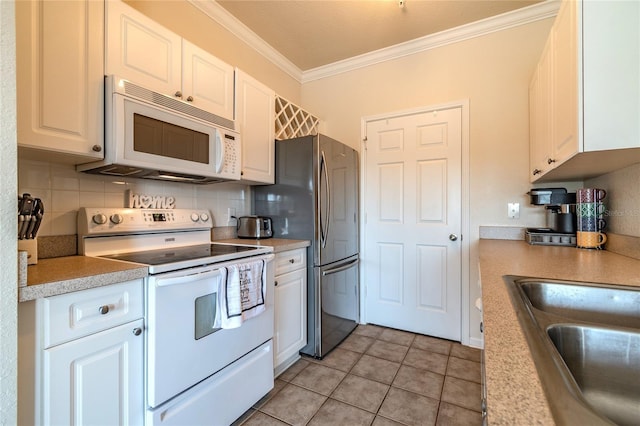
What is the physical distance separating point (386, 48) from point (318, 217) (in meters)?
1.80

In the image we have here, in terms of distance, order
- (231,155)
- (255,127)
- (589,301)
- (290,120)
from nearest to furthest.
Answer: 1. (589,301)
2. (231,155)
3. (255,127)
4. (290,120)

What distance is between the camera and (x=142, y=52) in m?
1.45

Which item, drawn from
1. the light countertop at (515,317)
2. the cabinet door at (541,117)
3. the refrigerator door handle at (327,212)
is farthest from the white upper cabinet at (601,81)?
the refrigerator door handle at (327,212)

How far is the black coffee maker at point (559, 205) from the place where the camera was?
74.8 inches

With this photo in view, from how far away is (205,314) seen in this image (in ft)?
4.47

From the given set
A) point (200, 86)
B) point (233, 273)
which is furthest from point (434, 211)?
point (200, 86)

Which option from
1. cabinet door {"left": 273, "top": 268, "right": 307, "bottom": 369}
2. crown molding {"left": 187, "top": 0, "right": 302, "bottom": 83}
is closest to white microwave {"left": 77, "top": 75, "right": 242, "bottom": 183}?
cabinet door {"left": 273, "top": 268, "right": 307, "bottom": 369}

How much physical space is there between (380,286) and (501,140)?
1647 millimetres

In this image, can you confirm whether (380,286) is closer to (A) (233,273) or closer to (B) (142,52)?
(A) (233,273)

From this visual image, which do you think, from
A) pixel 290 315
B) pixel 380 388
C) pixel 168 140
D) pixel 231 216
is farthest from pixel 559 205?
pixel 168 140

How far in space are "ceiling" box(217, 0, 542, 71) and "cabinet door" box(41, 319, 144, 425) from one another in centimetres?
229

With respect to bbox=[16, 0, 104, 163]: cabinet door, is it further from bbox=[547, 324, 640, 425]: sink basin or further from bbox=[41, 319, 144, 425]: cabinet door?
bbox=[547, 324, 640, 425]: sink basin

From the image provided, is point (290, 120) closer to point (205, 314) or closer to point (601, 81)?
point (205, 314)

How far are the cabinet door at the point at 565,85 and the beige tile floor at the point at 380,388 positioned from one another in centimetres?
146
